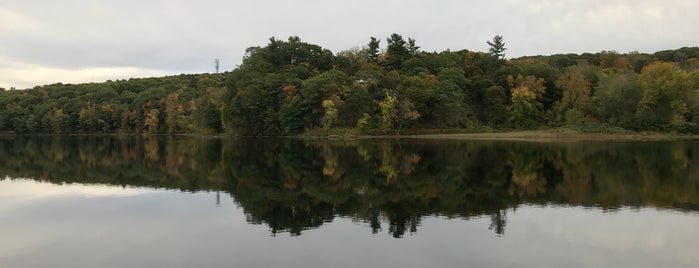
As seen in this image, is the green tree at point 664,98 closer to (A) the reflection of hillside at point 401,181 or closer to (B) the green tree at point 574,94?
(B) the green tree at point 574,94

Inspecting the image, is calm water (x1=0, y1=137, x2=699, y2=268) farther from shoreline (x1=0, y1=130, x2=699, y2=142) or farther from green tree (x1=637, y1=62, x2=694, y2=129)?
green tree (x1=637, y1=62, x2=694, y2=129)

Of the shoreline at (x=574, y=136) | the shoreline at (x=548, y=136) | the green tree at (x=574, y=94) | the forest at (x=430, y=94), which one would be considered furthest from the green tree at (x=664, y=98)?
the green tree at (x=574, y=94)

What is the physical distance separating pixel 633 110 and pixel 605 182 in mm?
49896

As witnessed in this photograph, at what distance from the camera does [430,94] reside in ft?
235

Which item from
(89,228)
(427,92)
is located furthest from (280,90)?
(89,228)

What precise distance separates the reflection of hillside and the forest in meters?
31.5

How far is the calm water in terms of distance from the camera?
11953 mm

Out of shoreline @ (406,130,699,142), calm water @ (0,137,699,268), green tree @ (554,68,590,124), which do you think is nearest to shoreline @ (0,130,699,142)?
shoreline @ (406,130,699,142)

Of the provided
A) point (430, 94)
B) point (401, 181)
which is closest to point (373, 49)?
point (430, 94)

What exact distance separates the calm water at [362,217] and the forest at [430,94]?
129ft

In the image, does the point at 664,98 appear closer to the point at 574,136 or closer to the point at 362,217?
the point at 574,136

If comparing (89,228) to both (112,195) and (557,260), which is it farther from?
(557,260)

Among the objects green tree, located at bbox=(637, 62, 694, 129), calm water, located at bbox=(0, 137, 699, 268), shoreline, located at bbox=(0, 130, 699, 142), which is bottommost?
calm water, located at bbox=(0, 137, 699, 268)

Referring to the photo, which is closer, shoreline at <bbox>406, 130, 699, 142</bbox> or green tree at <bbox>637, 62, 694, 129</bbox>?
shoreline at <bbox>406, 130, 699, 142</bbox>
